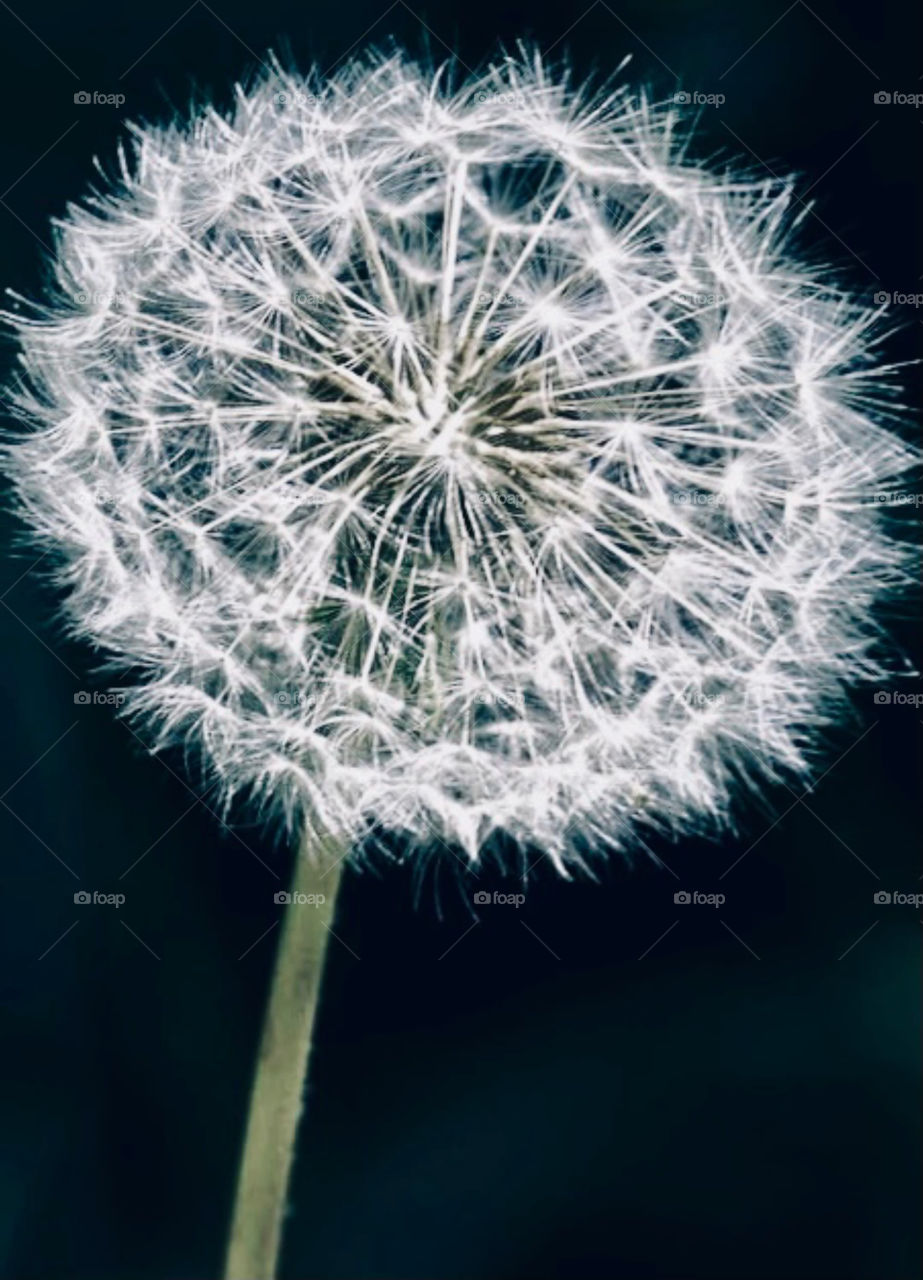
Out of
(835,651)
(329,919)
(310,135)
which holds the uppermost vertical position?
(310,135)

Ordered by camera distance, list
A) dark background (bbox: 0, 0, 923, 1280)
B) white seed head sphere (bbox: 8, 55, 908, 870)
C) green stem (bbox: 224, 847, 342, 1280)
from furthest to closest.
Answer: dark background (bbox: 0, 0, 923, 1280) → green stem (bbox: 224, 847, 342, 1280) → white seed head sphere (bbox: 8, 55, 908, 870)

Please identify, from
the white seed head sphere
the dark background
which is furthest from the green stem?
the white seed head sphere

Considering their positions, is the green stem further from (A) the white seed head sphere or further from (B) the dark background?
(A) the white seed head sphere

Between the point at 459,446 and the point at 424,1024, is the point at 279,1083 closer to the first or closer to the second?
the point at 424,1024

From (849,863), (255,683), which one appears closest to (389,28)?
(255,683)

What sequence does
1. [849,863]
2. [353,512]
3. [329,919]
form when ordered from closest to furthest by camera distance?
[353,512]
[329,919]
[849,863]

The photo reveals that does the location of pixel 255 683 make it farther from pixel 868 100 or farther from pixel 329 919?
pixel 868 100

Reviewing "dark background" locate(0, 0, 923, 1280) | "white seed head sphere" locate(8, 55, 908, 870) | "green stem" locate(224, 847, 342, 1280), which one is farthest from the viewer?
"dark background" locate(0, 0, 923, 1280)
